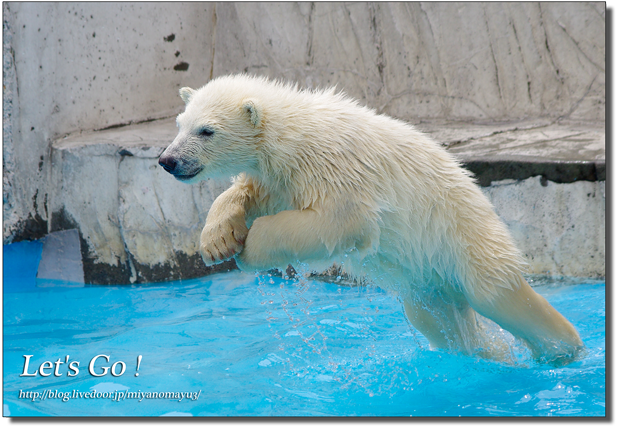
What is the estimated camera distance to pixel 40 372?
3465 millimetres

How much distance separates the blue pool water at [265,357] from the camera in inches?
115

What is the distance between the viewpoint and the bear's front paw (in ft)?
9.08

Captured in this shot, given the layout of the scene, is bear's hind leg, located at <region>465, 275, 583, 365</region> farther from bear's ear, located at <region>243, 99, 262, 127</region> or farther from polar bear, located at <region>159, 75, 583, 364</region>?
bear's ear, located at <region>243, 99, 262, 127</region>

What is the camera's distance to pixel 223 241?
2.78 metres

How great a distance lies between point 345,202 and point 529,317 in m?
1.13

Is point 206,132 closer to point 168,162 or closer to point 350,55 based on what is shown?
point 168,162

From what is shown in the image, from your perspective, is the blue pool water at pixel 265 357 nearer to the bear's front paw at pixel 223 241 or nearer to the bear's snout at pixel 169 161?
the bear's front paw at pixel 223 241

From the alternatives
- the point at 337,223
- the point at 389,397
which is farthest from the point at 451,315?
the point at 337,223

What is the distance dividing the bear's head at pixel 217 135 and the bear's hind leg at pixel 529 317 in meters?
1.31

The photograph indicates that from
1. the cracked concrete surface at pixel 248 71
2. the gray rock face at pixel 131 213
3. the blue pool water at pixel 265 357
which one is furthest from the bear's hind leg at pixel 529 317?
the gray rock face at pixel 131 213

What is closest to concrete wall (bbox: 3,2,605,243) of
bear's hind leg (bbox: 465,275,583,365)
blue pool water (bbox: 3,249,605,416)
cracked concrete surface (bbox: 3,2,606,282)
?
cracked concrete surface (bbox: 3,2,606,282)

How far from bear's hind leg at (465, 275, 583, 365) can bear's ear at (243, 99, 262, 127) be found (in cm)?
132

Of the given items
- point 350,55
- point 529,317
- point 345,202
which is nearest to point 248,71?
point 350,55

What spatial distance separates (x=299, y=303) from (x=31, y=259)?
2.59m
